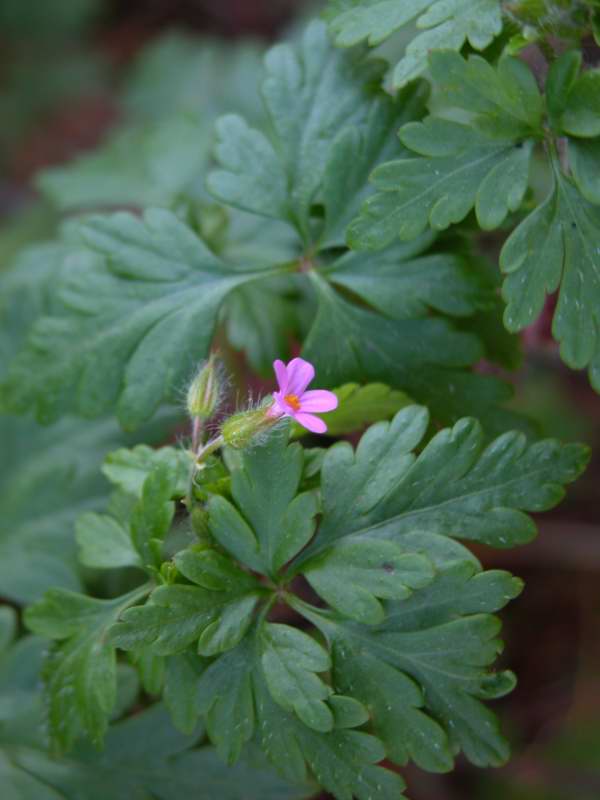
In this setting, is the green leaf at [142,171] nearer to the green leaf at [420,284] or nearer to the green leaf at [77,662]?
the green leaf at [420,284]

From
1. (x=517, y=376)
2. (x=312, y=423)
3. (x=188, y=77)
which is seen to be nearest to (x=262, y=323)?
(x=312, y=423)

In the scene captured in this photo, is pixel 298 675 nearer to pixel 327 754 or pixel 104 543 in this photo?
pixel 327 754

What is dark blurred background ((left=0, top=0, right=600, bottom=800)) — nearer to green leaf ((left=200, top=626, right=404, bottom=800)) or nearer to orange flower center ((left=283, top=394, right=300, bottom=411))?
orange flower center ((left=283, top=394, right=300, bottom=411))

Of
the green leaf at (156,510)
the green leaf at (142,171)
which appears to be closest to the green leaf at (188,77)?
the green leaf at (142,171)

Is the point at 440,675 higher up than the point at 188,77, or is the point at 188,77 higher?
the point at 188,77

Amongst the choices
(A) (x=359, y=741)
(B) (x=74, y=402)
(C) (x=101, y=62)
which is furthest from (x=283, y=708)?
(C) (x=101, y=62)

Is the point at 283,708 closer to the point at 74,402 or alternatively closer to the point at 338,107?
the point at 74,402

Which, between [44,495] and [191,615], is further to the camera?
[44,495]
